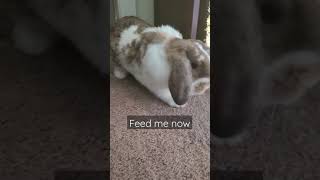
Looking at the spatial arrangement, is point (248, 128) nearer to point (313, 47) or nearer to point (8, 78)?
point (313, 47)

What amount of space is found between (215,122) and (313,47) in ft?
0.69

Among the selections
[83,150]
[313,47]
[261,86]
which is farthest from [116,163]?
[313,47]

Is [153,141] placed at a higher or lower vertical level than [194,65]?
lower

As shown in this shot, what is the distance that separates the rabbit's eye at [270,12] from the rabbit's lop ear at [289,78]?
0.07 m

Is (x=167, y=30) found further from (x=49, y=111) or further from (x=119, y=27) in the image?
(x=49, y=111)

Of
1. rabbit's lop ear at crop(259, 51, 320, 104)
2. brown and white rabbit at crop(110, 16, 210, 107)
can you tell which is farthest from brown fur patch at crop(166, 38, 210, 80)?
rabbit's lop ear at crop(259, 51, 320, 104)

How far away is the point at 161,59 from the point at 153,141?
0.14 m

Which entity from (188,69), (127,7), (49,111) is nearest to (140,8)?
(127,7)

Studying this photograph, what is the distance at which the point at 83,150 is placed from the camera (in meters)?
0.72

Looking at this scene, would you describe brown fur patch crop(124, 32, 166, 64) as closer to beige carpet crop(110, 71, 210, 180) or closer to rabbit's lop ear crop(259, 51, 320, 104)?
beige carpet crop(110, 71, 210, 180)

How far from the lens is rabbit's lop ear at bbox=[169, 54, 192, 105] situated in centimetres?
68

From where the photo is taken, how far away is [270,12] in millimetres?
685

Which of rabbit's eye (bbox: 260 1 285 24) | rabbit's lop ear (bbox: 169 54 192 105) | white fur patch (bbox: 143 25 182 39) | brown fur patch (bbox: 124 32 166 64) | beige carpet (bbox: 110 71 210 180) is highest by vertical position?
rabbit's eye (bbox: 260 1 285 24)
